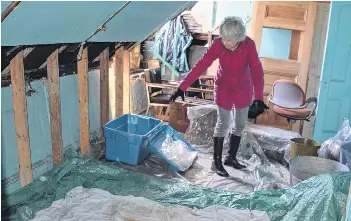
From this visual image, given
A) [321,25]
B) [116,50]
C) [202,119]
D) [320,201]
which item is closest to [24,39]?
[116,50]

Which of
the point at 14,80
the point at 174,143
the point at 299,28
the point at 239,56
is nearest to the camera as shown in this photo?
the point at 14,80

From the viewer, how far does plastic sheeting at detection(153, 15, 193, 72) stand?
4.95m

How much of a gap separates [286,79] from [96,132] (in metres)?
2.35

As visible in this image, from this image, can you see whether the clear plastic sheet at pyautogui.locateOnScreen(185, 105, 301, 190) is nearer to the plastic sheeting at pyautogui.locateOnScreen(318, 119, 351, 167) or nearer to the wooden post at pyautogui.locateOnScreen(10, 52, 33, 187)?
the plastic sheeting at pyautogui.locateOnScreen(318, 119, 351, 167)

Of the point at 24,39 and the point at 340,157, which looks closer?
the point at 24,39

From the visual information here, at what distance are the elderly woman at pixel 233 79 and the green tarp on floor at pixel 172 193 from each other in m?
0.56

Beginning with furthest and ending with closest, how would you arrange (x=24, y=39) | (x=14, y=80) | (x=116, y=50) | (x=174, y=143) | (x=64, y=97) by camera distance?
(x=116, y=50) < (x=174, y=143) < (x=64, y=97) < (x=14, y=80) < (x=24, y=39)

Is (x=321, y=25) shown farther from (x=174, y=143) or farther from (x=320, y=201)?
(x=320, y=201)

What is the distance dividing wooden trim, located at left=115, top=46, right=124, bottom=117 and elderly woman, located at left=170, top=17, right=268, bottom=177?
82cm

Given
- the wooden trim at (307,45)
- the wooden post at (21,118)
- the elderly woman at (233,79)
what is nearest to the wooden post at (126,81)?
the elderly woman at (233,79)

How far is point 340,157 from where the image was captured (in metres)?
2.32

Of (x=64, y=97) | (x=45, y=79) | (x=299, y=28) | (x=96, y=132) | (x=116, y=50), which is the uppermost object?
(x=299, y=28)

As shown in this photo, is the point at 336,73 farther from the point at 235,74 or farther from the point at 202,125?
the point at 202,125

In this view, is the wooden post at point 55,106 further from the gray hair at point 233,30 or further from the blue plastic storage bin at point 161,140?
the gray hair at point 233,30
